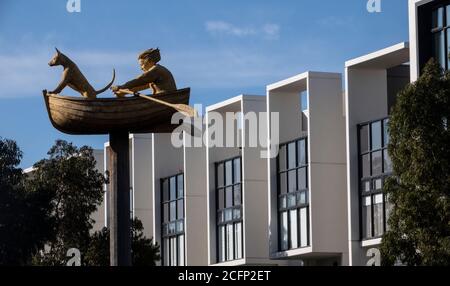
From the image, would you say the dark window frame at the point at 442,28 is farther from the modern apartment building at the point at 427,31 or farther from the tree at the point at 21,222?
the tree at the point at 21,222

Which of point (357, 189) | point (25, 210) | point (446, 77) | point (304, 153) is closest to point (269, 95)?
point (304, 153)

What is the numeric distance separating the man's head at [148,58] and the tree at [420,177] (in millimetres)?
6100

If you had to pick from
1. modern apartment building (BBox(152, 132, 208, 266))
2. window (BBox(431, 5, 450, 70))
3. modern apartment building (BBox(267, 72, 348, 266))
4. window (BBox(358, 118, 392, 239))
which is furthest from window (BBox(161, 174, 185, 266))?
window (BBox(431, 5, 450, 70))

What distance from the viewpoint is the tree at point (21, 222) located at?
2330 inches

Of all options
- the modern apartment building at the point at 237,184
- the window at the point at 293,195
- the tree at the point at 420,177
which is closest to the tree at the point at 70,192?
the modern apartment building at the point at 237,184

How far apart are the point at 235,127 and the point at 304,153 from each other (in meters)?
8.40

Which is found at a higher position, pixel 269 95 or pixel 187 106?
pixel 269 95

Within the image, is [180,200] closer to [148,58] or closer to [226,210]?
[226,210]

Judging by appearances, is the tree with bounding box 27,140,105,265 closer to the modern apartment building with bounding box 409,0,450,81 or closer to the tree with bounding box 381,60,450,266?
the modern apartment building with bounding box 409,0,450,81

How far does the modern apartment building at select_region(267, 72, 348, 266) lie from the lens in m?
56.9

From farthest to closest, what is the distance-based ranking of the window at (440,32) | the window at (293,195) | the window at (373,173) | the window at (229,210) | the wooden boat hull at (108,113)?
the window at (229,210) < the window at (293,195) < the window at (373,173) < the window at (440,32) < the wooden boat hull at (108,113)

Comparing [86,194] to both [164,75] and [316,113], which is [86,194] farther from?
[164,75]

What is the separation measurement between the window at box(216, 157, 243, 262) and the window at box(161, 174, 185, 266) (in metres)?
4.36

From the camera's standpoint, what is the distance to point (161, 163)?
73.8m
